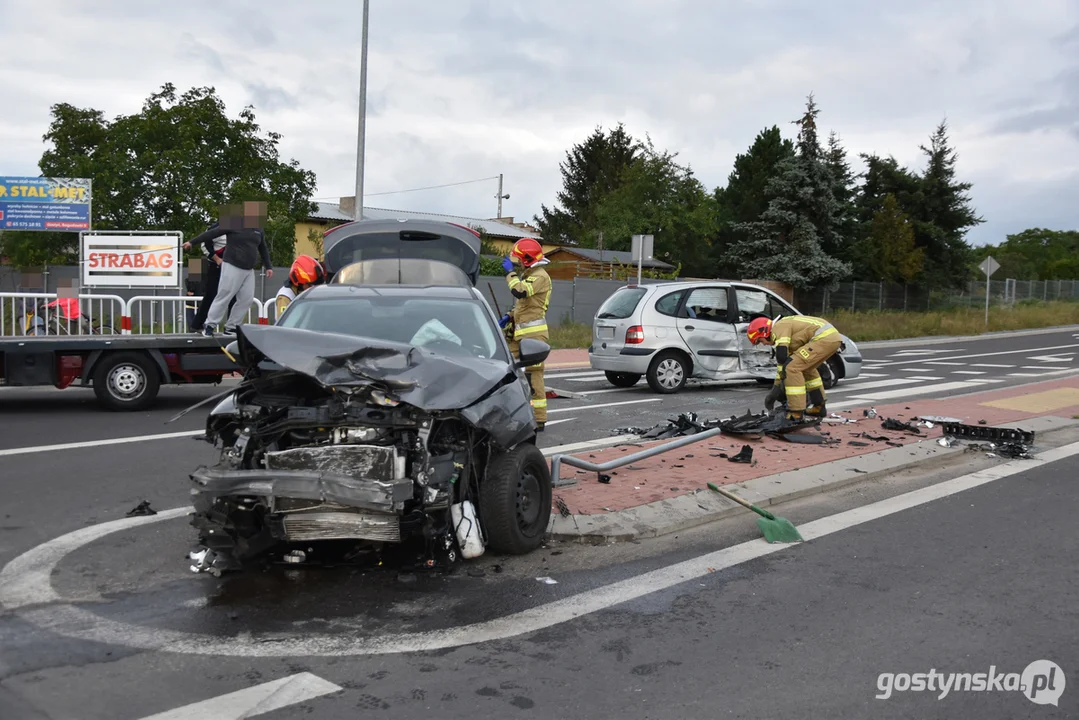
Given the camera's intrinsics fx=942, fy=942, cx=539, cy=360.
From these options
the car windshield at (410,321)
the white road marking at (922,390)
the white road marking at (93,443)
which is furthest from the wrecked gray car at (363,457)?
the white road marking at (922,390)

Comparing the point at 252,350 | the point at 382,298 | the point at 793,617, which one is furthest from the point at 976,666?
the point at 382,298

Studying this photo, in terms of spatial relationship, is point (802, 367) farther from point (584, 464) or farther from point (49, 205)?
point (49, 205)

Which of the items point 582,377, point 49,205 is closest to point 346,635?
point 582,377

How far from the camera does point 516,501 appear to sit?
5516mm

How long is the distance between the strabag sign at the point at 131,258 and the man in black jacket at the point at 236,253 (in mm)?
5996

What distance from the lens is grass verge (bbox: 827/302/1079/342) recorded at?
1280 inches

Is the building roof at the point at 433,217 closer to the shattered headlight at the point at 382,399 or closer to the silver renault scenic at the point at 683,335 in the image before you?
the silver renault scenic at the point at 683,335

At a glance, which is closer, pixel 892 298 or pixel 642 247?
pixel 642 247

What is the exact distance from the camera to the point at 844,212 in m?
40.7

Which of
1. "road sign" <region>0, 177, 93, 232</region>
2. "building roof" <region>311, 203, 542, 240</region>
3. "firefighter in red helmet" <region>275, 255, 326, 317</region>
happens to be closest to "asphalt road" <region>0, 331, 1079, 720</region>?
"firefighter in red helmet" <region>275, 255, 326, 317</region>

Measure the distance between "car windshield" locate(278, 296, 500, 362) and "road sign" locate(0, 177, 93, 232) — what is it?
17300mm

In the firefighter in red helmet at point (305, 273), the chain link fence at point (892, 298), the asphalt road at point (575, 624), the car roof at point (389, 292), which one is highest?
the chain link fence at point (892, 298)

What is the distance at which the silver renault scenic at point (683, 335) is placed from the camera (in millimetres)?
13789

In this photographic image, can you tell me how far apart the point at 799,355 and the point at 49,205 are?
60.8 ft
